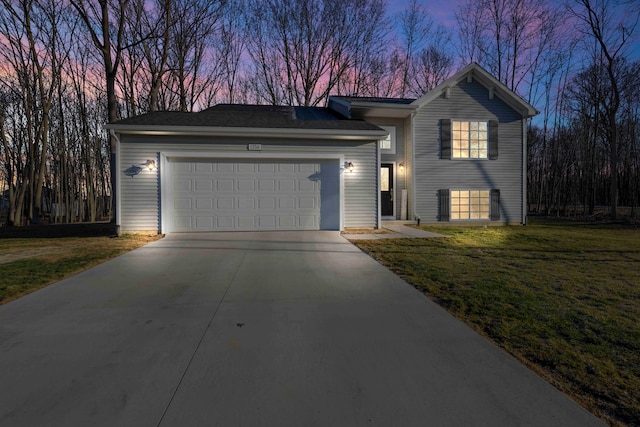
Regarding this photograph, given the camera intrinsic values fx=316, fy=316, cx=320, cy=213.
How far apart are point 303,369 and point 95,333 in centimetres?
194

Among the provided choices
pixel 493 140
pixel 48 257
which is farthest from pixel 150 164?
pixel 493 140

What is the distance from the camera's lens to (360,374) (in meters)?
2.13

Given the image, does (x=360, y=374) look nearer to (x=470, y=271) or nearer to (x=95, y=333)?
(x=95, y=333)

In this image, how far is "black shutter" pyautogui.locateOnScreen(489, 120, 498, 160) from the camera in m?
12.2

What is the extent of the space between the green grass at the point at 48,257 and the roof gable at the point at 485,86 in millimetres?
10635

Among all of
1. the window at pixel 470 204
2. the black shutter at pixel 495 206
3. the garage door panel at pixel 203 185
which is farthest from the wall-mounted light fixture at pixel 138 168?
the black shutter at pixel 495 206

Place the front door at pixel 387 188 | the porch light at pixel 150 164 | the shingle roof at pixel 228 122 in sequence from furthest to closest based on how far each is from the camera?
the front door at pixel 387 188
the shingle roof at pixel 228 122
the porch light at pixel 150 164

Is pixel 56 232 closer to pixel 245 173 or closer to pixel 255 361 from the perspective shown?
pixel 245 173

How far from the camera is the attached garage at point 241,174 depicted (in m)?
8.93

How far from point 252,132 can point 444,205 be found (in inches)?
301

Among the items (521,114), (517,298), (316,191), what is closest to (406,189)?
(316,191)

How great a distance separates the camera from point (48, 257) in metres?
6.15

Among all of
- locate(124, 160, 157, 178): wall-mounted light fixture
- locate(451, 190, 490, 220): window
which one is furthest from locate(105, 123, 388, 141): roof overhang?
locate(451, 190, 490, 220): window

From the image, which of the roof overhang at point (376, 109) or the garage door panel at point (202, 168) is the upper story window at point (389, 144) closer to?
the roof overhang at point (376, 109)
